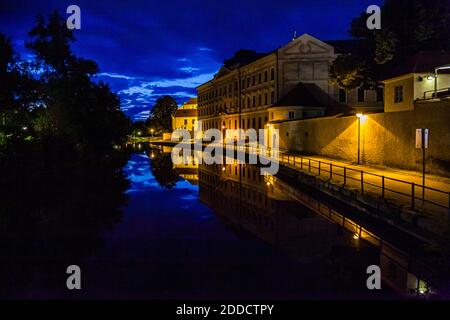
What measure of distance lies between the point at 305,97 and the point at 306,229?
36.6 meters

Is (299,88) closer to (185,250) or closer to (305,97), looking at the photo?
(305,97)

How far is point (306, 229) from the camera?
1247 centimetres

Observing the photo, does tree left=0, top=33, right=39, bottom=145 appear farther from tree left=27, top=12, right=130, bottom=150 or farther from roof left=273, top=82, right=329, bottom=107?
roof left=273, top=82, right=329, bottom=107

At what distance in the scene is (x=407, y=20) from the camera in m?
26.8

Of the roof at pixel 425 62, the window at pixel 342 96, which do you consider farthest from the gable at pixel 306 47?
the roof at pixel 425 62

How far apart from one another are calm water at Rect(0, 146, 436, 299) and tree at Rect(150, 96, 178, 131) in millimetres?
104594

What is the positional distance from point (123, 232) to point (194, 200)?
647 cm

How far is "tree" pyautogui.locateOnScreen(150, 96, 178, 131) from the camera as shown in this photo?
12269 centimetres

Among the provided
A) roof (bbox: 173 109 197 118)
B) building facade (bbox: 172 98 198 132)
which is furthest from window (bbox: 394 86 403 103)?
roof (bbox: 173 109 197 118)

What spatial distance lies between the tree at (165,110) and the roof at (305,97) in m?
75.4

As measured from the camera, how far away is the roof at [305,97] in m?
46.3

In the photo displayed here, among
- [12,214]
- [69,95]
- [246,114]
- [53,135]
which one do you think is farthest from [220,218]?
[246,114]

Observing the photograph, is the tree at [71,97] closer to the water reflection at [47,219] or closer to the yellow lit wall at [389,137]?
the water reflection at [47,219]
